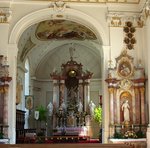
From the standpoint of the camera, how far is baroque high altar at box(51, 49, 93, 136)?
22828 mm

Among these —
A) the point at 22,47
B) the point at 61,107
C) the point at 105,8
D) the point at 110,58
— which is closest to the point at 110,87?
the point at 110,58

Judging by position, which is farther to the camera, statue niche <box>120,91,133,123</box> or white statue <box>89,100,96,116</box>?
white statue <box>89,100,96,116</box>

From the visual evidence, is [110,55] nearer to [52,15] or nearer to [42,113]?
[52,15]

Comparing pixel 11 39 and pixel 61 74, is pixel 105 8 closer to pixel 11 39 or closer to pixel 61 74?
pixel 11 39

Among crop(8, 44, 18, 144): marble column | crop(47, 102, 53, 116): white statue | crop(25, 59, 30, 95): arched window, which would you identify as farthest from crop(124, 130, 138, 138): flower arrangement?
crop(25, 59, 30, 95): arched window

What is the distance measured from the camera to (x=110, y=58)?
564 inches

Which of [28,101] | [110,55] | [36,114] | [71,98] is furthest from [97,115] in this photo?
[110,55]

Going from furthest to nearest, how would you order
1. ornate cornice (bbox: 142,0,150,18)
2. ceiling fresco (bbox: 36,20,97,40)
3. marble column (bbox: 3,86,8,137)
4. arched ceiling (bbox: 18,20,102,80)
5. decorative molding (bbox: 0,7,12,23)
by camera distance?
arched ceiling (bbox: 18,20,102,80) → ceiling fresco (bbox: 36,20,97,40) → decorative molding (bbox: 0,7,12,23) → marble column (bbox: 3,86,8,137) → ornate cornice (bbox: 142,0,150,18)

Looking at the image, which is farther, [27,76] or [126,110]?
[27,76]

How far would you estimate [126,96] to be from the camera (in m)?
14.1

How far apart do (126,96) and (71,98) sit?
33.2 feet

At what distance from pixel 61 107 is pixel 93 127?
8.80ft

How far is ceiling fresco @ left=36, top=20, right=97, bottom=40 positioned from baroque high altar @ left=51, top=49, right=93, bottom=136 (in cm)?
326

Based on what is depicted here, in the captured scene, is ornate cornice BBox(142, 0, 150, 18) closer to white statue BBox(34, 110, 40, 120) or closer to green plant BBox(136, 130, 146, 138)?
green plant BBox(136, 130, 146, 138)
